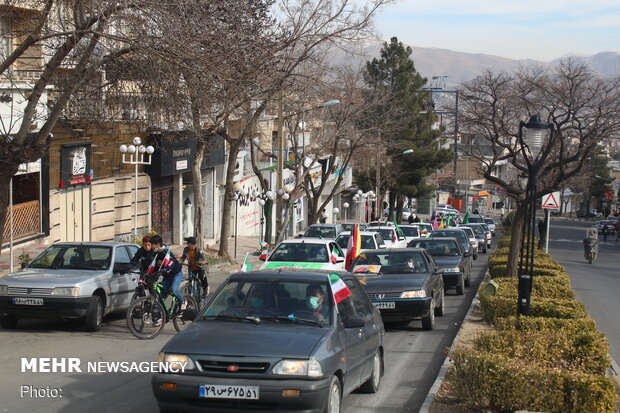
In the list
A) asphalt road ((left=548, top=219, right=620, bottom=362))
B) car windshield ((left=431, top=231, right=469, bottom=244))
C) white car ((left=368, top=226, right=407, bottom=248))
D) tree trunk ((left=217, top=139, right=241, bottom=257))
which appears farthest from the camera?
car windshield ((left=431, top=231, right=469, bottom=244))

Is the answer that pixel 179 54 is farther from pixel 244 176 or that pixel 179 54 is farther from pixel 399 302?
pixel 244 176

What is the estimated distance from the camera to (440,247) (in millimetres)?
24016

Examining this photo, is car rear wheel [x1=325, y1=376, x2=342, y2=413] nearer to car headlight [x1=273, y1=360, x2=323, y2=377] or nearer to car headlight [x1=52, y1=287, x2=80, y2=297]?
car headlight [x1=273, y1=360, x2=323, y2=377]

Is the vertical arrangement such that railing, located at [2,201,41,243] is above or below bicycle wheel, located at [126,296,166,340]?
above

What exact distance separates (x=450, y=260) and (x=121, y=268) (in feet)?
35.1

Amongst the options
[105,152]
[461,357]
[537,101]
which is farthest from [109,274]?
[105,152]

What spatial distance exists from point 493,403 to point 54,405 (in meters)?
4.47

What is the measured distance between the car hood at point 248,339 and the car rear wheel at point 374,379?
174 centimetres

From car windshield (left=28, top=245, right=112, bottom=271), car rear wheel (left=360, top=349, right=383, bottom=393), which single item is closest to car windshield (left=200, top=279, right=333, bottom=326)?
car rear wheel (left=360, top=349, right=383, bottom=393)

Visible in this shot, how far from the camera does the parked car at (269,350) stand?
691 cm

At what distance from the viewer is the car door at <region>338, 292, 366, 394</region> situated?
26.1ft

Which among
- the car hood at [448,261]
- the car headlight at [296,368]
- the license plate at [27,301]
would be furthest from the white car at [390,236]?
the car headlight at [296,368]

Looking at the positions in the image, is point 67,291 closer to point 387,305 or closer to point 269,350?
point 387,305

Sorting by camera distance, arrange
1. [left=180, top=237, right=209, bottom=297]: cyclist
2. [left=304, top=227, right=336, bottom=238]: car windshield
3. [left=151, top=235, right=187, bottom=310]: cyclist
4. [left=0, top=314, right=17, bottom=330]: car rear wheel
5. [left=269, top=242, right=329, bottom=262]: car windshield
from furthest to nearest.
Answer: [left=304, top=227, right=336, bottom=238]: car windshield < [left=269, top=242, right=329, bottom=262]: car windshield < [left=180, top=237, right=209, bottom=297]: cyclist < [left=0, top=314, right=17, bottom=330]: car rear wheel < [left=151, top=235, right=187, bottom=310]: cyclist
